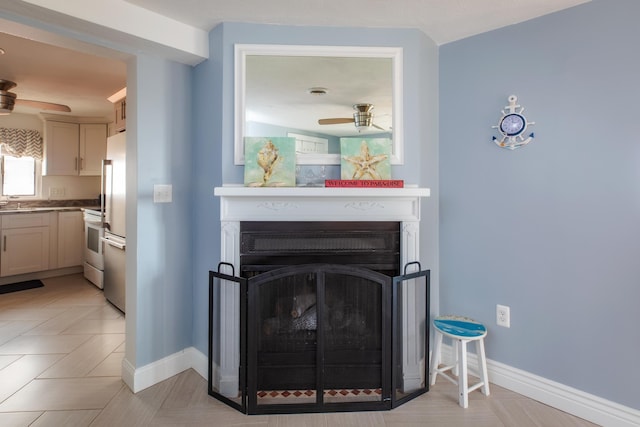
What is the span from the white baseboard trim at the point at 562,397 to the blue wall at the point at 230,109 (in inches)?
31.6

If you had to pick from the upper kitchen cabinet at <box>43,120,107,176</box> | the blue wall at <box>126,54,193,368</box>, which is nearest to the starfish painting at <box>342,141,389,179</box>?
the blue wall at <box>126,54,193,368</box>

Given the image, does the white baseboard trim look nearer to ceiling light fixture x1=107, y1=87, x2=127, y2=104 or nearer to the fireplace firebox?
the fireplace firebox

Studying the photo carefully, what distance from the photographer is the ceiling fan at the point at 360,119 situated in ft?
7.15

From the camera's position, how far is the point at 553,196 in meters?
2.02

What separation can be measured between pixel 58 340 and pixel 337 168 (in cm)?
264

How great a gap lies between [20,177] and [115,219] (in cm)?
251

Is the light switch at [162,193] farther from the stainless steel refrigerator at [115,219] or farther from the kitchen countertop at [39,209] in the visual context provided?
the kitchen countertop at [39,209]

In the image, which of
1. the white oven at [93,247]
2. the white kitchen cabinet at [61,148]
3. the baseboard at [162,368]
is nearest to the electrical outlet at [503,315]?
the baseboard at [162,368]

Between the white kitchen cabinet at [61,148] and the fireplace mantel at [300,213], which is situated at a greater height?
the white kitchen cabinet at [61,148]

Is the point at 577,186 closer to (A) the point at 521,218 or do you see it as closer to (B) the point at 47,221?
(A) the point at 521,218

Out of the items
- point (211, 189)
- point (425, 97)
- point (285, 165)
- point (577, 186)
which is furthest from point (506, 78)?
point (211, 189)

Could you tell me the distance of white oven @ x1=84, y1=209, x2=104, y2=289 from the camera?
4152mm

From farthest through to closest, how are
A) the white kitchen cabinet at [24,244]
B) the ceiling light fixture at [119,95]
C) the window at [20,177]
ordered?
the window at [20,177]
the white kitchen cabinet at [24,244]
the ceiling light fixture at [119,95]

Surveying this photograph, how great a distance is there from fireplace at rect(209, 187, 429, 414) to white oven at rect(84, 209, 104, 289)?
272 centimetres
